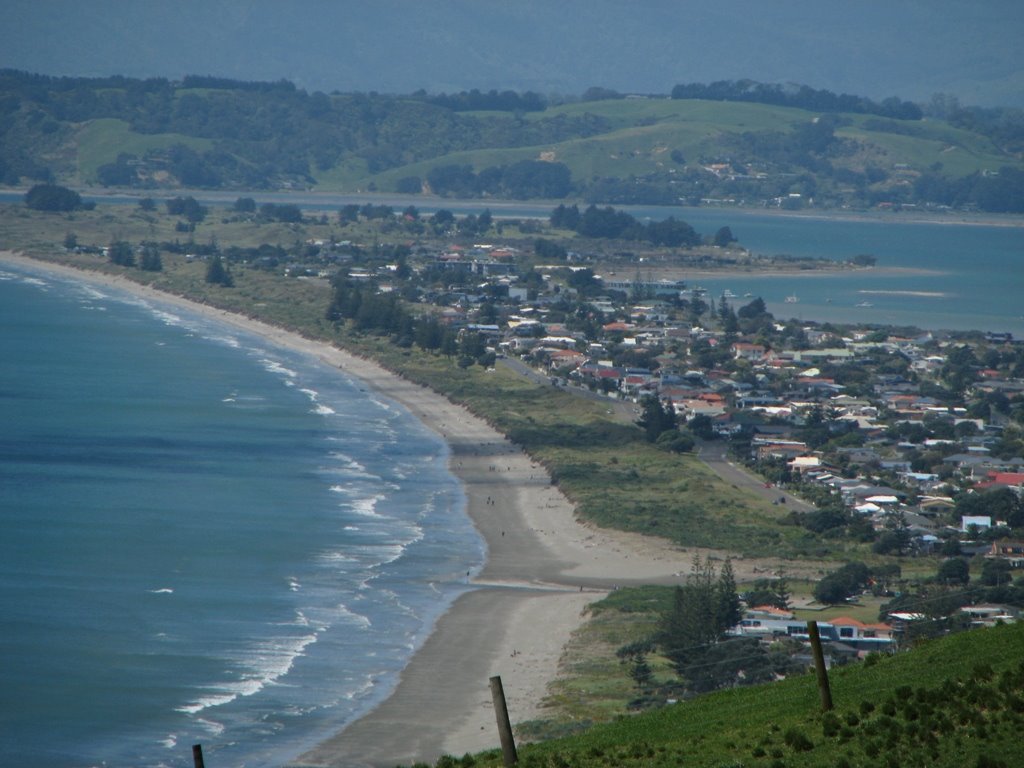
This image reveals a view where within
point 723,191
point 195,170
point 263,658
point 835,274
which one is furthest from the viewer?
point 723,191

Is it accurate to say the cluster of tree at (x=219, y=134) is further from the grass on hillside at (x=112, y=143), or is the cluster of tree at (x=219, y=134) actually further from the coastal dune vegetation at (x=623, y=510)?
the coastal dune vegetation at (x=623, y=510)

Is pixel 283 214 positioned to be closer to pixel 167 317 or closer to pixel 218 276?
pixel 218 276

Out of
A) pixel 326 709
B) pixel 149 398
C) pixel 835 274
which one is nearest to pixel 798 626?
pixel 326 709

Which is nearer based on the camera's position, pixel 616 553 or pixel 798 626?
A: pixel 798 626

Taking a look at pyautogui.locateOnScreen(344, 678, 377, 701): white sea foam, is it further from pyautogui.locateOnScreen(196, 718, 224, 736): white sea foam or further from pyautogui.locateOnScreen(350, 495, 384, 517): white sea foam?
pyautogui.locateOnScreen(350, 495, 384, 517): white sea foam

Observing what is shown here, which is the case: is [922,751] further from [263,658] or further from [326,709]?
[263,658]
